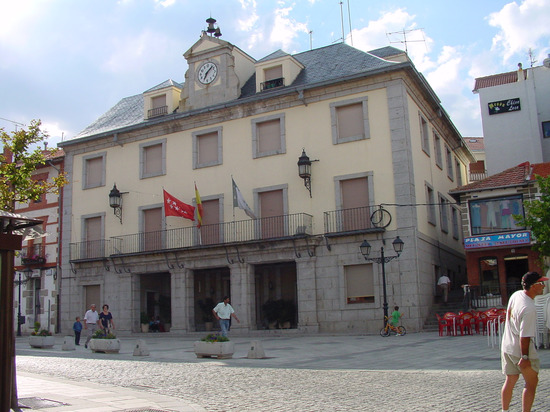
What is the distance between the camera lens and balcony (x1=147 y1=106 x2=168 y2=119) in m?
31.1

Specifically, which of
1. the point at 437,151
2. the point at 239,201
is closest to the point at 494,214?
the point at 437,151

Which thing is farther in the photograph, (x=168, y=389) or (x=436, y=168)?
(x=436, y=168)

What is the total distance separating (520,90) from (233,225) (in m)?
20.3

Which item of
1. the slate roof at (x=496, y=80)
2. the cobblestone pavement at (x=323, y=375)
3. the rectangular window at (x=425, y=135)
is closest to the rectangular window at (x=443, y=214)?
the rectangular window at (x=425, y=135)

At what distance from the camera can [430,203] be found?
2788cm

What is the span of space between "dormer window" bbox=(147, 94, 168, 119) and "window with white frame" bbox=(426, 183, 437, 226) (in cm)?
1329

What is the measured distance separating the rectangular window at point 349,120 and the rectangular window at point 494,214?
6.42m

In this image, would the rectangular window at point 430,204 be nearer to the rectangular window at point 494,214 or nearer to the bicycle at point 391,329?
the rectangular window at point 494,214

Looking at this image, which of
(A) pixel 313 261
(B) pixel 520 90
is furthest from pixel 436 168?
(B) pixel 520 90

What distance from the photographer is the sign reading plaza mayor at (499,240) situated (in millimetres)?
26547

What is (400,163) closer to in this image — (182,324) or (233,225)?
(233,225)

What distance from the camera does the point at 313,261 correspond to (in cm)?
2564

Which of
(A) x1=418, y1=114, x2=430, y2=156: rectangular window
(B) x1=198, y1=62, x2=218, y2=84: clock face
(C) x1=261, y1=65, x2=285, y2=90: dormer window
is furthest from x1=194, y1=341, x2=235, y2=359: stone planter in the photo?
(B) x1=198, y1=62, x2=218, y2=84: clock face

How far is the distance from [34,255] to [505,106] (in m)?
28.4
